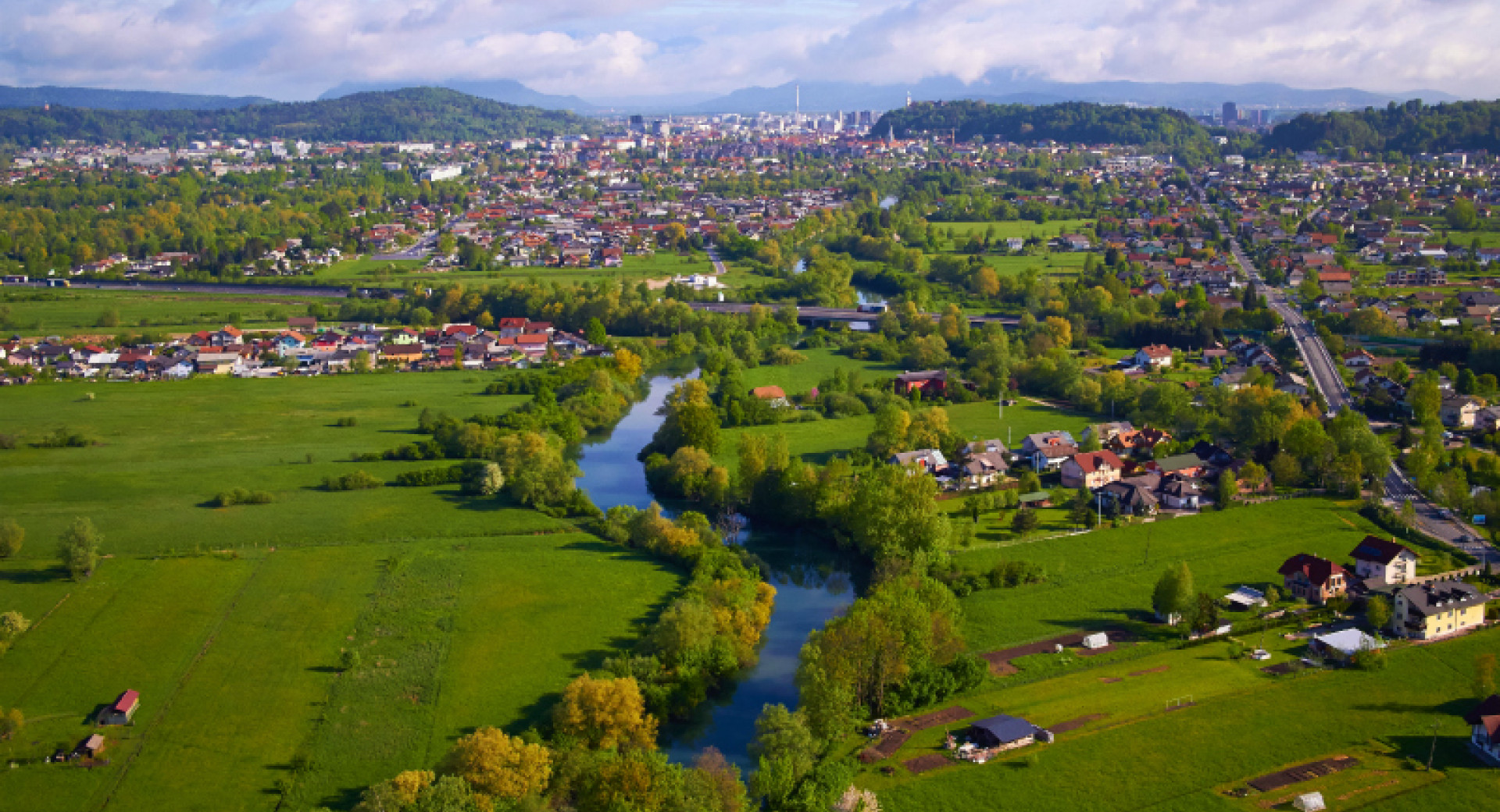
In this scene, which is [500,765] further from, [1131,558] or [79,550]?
[1131,558]

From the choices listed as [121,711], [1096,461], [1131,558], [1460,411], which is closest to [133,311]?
[121,711]

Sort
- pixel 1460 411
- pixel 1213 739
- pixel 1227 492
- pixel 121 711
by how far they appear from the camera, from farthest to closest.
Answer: pixel 1460 411 → pixel 1227 492 → pixel 121 711 → pixel 1213 739

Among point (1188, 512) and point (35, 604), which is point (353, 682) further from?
point (1188, 512)

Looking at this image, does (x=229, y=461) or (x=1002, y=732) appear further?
(x=229, y=461)

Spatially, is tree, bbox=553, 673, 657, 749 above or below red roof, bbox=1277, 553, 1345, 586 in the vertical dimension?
below

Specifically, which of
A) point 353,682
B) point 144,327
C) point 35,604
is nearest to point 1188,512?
point 353,682

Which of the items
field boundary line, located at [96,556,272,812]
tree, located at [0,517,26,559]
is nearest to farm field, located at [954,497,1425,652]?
field boundary line, located at [96,556,272,812]

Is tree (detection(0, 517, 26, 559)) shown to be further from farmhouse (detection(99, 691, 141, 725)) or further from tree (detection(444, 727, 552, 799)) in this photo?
tree (detection(444, 727, 552, 799))
